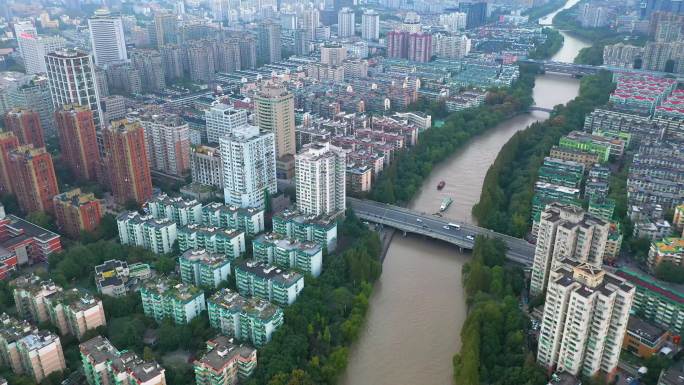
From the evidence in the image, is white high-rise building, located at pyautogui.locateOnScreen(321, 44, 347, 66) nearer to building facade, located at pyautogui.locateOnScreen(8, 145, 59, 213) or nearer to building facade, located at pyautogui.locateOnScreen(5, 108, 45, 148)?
building facade, located at pyautogui.locateOnScreen(5, 108, 45, 148)

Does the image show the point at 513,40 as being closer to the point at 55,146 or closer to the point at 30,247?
the point at 55,146

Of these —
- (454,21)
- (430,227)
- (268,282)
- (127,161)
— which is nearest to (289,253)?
(268,282)

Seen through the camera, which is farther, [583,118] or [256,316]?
[583,118]

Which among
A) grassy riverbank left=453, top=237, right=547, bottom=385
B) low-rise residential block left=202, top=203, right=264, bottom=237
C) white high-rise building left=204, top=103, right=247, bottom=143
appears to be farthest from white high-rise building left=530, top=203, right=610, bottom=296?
white high-rise building left=204, top=103, right=247, bottom=143

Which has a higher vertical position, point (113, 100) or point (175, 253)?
point (113, 100)

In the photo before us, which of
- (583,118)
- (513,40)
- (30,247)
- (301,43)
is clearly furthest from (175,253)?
(513,40)

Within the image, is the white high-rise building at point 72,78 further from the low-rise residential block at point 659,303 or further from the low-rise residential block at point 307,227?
the low-rise residential block at point 659,303
